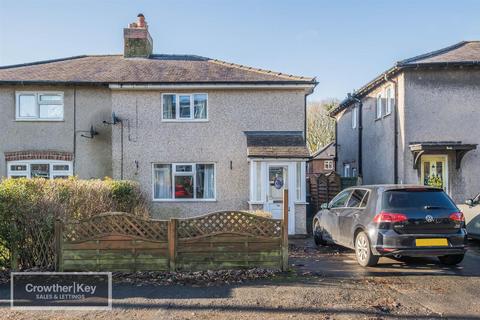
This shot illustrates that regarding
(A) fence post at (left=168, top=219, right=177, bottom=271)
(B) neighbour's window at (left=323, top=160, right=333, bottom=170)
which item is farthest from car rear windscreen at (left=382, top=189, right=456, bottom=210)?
(B) neighbour's window at (left=323, top=160, right=333, bottom=170)

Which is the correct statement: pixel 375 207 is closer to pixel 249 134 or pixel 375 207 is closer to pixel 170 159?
pixel 249 134

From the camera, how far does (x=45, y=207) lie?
21.8 feet

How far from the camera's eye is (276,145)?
11859 millimetres

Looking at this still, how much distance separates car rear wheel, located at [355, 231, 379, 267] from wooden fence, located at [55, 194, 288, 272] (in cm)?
159

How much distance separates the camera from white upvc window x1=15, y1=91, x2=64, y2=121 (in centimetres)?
1319

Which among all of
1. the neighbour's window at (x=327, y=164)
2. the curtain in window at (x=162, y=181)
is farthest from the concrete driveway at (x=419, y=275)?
the neighbour's window at (x=327, y=164)

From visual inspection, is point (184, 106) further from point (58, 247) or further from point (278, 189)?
point (58, 247)

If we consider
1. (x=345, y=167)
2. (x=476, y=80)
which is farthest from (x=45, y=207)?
(x=345, y=167)

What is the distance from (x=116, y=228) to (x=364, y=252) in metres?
4.51

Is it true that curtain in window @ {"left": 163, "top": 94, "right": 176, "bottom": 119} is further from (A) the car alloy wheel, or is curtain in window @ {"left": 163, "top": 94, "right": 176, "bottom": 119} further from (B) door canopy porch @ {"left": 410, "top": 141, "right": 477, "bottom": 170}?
(B) door canopy porch @ {"left": 410, "top": 141, "right": 477, "bottom": 170}

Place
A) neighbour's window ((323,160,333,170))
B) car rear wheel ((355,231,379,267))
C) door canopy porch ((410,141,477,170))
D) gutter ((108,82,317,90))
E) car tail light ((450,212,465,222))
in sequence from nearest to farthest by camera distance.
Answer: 1. car tail light ((450,212,465,222))
2. car rear wheel ((355,231,379,267))
3. door canopy porch ((410,141,477,170))
4. gutter ((108,82,317,90))
5. neighbour's window ((323,160,333,170))

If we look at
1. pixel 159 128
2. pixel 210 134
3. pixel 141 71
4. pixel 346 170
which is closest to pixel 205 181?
pixel 210 134

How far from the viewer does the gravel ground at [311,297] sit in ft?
15.6

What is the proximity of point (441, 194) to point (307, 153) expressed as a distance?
484 cm
